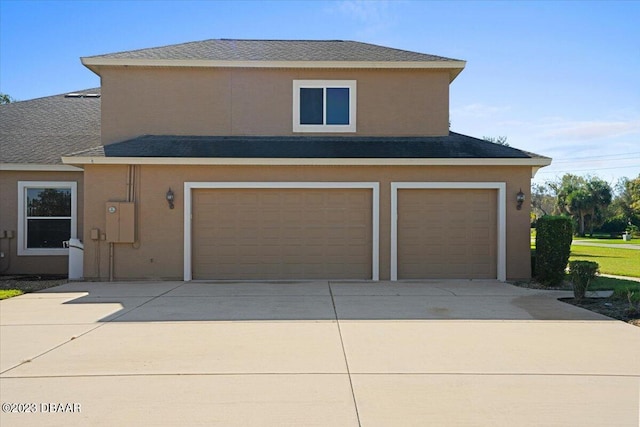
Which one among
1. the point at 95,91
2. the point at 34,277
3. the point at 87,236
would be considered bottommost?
the point at 34,277

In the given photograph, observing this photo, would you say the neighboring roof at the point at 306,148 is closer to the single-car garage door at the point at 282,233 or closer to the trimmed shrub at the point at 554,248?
the single-car garage door at the point at 282,233

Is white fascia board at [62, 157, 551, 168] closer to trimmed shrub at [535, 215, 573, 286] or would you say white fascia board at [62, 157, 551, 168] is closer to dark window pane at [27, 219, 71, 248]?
trimmed shrub at [535, 215, 573, 286]

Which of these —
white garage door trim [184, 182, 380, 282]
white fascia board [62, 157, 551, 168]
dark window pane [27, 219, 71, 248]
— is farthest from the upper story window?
dark window pane [27, 219, 71, 248]

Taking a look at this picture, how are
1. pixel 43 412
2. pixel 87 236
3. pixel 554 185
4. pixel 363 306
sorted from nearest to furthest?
1. pixel 43 412
2. pixel 363 306
3. pixel 87 236
4. pixel 554 185

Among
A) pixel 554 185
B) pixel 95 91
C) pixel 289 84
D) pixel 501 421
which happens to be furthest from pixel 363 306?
pixel 554 185

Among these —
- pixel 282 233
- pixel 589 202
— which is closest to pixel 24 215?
pixel 282 233

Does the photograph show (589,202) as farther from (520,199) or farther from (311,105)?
(311,105)

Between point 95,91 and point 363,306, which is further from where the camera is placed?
point 95,91

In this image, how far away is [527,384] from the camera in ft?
16.1

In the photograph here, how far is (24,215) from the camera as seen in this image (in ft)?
45.1

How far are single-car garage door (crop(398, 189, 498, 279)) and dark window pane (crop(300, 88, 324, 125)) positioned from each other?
3369 millimetres

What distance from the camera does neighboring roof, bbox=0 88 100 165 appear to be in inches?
554

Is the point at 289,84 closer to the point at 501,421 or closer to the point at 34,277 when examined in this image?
the point at 34,277

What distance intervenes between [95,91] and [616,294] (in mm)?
19513
